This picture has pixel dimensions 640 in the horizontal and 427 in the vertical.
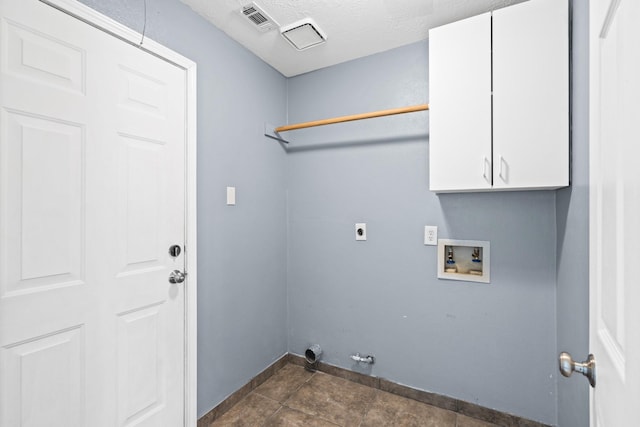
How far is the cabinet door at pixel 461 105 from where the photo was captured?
146 cm

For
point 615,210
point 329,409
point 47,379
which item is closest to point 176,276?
point 47,379

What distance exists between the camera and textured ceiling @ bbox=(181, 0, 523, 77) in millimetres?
1589

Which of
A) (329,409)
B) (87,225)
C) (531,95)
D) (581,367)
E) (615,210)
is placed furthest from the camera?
(329,409)

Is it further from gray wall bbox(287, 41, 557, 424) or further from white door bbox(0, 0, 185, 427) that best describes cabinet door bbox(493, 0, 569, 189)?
white door bbox(0, 0, 185, 427)

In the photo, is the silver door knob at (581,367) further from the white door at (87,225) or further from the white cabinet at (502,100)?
the white door at (87,225)

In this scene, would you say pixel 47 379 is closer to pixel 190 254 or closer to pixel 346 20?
pixel 190 254

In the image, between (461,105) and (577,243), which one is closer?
(577,243)

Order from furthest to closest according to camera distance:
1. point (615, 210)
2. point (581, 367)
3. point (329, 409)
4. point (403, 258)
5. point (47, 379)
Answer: point (403, 258), point (329, 409), point (47, 379), point (581, 367), point (615, 210)

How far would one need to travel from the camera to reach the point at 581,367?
0.69 meters

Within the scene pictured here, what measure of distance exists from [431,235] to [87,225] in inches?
72.9

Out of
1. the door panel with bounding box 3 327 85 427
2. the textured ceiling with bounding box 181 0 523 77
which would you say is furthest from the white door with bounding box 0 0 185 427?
the textured ceiling with bounding box 181 0 523 77

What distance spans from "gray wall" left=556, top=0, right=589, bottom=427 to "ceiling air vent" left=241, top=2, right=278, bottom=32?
1485 mm

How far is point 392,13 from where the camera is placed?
1.68 meters

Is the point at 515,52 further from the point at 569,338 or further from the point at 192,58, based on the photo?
the point at 192,58
